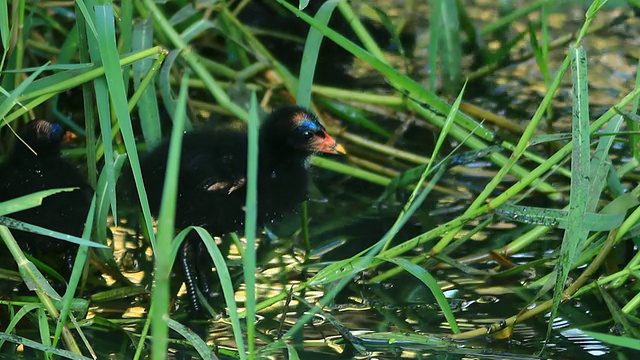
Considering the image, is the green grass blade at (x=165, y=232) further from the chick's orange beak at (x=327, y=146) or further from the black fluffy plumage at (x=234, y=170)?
the chick's orange beak at (x=327, y=146)

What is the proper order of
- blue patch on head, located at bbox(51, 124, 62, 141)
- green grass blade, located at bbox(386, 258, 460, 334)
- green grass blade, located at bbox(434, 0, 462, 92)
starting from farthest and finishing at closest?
A: 1. green grass blade, located at bbox(434, 0, 462, 92)
2. blue patch on head, located at bbox(51, 124, 62, 141)
3. green grass blade, located at bbox(386, 258, 460, 334)

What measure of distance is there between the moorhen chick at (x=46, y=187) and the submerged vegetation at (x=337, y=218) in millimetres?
82

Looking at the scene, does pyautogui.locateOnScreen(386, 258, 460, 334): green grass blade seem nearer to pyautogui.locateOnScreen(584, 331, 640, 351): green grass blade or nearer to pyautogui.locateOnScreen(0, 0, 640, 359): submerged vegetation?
pyautogui.locateOnScreen(0, 0, 640, 359): submerged vegetation

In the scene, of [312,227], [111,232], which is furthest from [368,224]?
[111,232]

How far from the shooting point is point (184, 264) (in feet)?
12.1

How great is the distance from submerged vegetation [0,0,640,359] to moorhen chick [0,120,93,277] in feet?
0.27

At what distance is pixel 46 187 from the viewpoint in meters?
3.62

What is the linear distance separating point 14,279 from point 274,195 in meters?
0.94

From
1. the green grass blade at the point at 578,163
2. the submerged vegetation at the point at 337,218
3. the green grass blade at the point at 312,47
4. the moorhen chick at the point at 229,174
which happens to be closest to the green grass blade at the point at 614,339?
the submerged vegetation at the point at 337,218

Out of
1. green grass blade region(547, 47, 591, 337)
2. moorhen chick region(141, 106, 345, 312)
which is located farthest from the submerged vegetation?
moorhen chick region(141, 106, 345, 312)

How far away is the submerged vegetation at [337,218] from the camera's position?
9.16ft

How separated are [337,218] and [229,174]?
93 centimetres

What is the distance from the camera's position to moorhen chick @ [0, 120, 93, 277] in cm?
357

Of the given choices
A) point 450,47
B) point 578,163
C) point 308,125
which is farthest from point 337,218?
point 578,163
